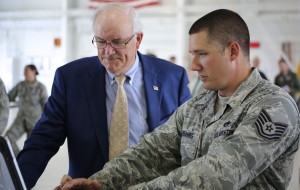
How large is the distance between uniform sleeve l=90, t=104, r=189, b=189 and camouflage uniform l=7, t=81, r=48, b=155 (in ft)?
20.9

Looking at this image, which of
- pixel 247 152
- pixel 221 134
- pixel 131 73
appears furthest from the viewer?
pixel 131 73

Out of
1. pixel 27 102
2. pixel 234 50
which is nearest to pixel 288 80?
pixel 27 102

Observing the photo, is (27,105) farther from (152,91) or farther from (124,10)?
(124,10)

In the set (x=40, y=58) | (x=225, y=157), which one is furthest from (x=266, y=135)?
(x=40, y=58)

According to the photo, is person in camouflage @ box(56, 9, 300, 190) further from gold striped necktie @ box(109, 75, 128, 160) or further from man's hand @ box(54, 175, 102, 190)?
gold striped necktie @ box(109, 75, 128, 160)

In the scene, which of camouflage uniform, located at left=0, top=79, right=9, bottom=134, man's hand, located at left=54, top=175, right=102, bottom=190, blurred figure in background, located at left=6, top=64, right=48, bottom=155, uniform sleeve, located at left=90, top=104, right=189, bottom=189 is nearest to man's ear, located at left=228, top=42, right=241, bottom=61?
uniform sleeve, located at left=90, top=104, right=189, bottom=189

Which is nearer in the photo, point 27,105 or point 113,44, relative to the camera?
point 113,44

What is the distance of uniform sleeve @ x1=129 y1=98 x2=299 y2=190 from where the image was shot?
1486mm

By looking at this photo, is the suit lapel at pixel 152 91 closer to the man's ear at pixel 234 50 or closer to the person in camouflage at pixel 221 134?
the person in camouflage at pixel 221 134

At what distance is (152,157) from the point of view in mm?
1968

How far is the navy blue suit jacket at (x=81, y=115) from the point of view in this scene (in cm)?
232

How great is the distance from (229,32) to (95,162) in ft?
3.45

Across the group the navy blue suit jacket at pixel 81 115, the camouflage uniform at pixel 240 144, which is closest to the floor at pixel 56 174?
the navy blue suit jacket at pixel 81 115

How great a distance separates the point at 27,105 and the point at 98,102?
237 inches
